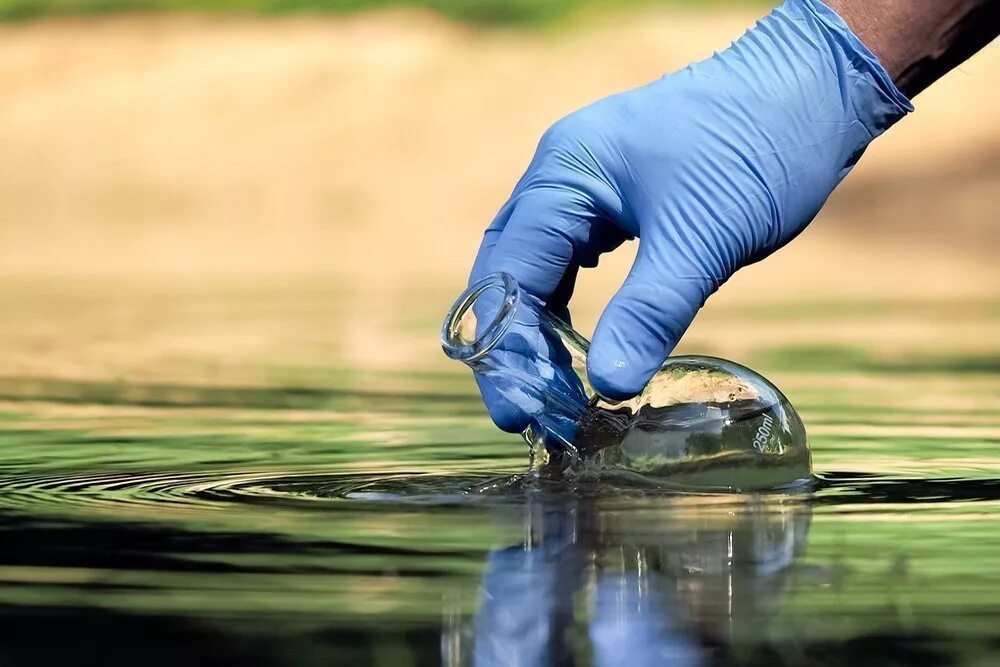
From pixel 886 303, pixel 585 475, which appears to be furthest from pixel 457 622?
Result: pixel 886 303

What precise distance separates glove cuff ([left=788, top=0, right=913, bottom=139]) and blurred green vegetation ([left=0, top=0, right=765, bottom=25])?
1784cm

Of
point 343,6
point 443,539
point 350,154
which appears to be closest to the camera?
point 443,539

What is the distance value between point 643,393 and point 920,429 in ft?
3.29

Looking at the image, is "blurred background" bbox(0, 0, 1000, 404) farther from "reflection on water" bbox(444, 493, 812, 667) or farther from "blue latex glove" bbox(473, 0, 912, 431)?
"reflection on water" bbox(444, 493, 812, 667)

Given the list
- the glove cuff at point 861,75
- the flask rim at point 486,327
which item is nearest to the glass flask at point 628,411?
the flask rim at point 486,327

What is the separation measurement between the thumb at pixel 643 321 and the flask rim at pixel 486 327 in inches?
5.8

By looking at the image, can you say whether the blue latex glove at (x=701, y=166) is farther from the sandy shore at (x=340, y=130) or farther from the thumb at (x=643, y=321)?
the sandy shore at (x=340, y=130)

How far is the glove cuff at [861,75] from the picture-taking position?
2.77m

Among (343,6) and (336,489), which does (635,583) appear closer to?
(336,489)

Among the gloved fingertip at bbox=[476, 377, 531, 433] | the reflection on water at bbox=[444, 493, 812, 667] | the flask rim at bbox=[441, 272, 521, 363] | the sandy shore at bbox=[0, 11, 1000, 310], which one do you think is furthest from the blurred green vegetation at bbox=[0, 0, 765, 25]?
the reflection on water at bbox=[444, 493, 812, 667]

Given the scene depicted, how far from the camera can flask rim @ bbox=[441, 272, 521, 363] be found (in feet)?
8.32

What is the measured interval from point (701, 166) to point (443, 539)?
81 centimetres

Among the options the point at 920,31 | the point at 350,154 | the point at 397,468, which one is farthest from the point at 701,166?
the point at 350,154

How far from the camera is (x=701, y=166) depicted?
9.15 ft
